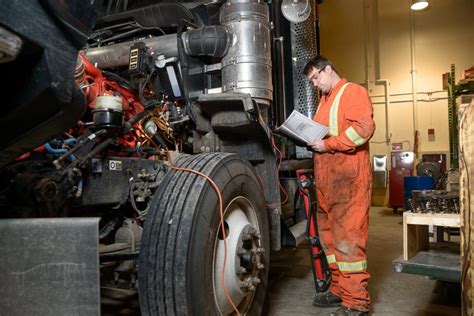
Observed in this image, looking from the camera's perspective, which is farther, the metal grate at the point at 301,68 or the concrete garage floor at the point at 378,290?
the metal grate at the point at 301,68

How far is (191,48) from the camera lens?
8.29ft

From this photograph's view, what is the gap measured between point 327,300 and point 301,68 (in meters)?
1.92

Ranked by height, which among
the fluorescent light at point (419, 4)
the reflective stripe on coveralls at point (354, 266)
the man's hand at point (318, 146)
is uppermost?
the fluorescent light at point (419, 4)

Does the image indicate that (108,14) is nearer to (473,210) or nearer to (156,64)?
(156,64)

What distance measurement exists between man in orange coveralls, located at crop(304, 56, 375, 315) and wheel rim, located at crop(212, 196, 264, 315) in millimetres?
702

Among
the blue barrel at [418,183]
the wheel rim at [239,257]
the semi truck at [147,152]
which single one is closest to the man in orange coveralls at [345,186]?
the semi truck at [147,152]

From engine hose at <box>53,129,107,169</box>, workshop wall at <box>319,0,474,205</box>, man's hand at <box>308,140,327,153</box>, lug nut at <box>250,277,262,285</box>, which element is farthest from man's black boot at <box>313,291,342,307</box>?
workshop wall at <box>319,0,474,205</box>

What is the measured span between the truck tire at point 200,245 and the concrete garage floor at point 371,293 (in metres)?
0.83

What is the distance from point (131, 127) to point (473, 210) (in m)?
1.59

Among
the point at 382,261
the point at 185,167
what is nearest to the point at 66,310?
the point at 185,167

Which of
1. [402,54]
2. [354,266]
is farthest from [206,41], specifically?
[402,54]

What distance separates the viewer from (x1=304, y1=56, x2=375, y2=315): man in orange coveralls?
2.60 metres

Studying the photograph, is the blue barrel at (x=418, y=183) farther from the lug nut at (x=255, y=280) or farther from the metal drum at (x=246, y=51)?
the lug nut at (x=255, y=280)

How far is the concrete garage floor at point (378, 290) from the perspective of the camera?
281 centimetres
